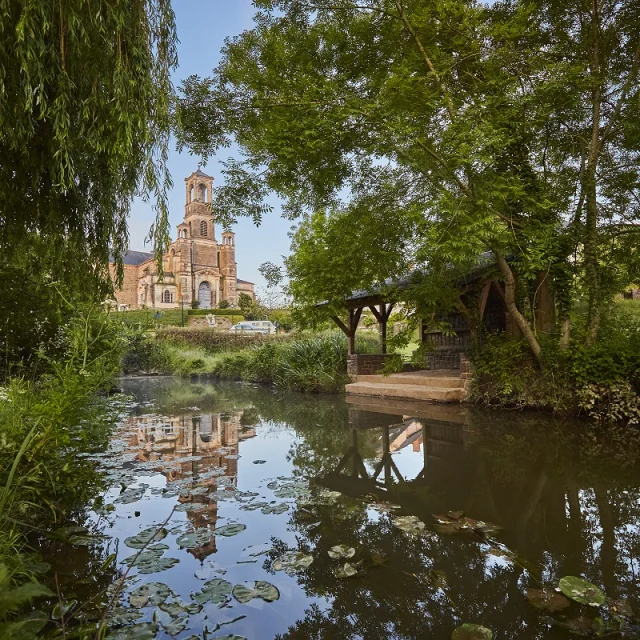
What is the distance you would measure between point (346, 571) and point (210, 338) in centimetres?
1993

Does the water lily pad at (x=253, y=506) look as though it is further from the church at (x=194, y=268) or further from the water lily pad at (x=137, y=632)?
the church at (x=194, y=268)

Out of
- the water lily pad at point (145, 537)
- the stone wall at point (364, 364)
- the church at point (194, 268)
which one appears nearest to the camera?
the water lily pad at point (145, 537)

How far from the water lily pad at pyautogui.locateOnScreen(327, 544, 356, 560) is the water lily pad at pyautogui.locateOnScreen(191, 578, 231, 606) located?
2.14 ft

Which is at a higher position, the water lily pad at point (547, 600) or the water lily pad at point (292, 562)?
the water lily pad at point (547, 600)

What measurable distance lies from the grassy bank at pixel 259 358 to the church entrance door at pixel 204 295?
30987 millimetres

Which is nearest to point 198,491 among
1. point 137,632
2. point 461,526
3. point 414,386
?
point 137,632

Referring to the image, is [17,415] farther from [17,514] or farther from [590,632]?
[590,632]

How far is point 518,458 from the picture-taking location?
16.7ft

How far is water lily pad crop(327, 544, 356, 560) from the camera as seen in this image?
2752 mm

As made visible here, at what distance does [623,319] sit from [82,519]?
9445 millimetres

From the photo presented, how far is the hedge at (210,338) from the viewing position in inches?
802

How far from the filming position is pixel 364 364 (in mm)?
12969

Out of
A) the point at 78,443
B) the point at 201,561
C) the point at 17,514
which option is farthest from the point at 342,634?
the point at 78,443

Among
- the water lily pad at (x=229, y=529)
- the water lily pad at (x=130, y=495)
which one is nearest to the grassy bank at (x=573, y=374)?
the water lily pad at (x=229, y=529)
